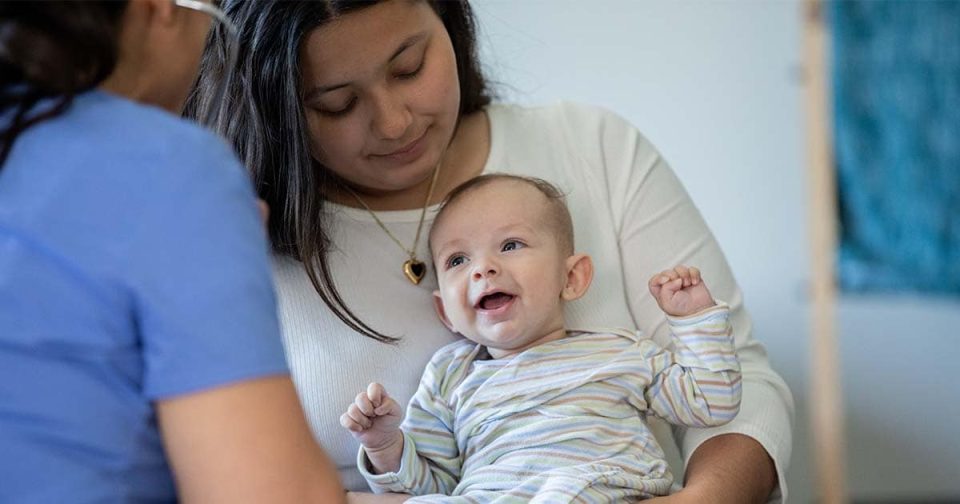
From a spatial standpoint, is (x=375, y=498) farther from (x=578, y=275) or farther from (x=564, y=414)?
(x=578, y=275)

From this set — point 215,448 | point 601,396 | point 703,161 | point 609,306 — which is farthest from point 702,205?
point 215,448

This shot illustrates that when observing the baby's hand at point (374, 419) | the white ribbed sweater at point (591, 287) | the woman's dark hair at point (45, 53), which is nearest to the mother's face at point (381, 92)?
the white ribbed sweater at point (591, 287)

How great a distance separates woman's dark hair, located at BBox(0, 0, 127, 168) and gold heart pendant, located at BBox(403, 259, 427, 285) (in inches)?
31.3

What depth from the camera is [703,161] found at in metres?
3.02

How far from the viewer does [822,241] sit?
2898 mm

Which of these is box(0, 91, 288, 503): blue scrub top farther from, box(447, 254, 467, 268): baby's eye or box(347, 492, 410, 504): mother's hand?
box(447, 254, 467, 268): baby's eye

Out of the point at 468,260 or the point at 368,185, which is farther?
the point at 368,185

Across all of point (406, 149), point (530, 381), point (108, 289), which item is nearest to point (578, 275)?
point (530, 381)

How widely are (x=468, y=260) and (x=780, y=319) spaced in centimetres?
169

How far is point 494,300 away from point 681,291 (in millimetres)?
247

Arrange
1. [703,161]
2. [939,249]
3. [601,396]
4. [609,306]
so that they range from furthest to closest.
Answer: [703,161]
[939,249]
[609,306]
[601,396]

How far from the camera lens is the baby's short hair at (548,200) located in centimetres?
163

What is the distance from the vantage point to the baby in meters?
1.43

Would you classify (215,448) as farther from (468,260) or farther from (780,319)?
(780,319)
